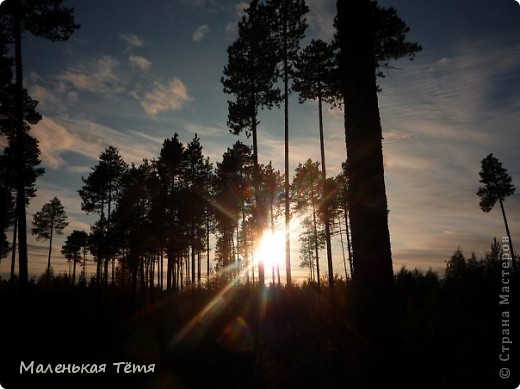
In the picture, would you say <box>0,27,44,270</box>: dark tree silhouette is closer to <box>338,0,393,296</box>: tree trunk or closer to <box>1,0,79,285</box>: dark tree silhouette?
<box>1,0,79,285</box>: dark tree silhouette

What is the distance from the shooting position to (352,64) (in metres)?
2.87

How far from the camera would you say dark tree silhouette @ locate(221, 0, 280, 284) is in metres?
19.9

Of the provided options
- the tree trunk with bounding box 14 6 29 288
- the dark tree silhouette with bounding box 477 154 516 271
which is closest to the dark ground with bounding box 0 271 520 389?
the tree trunk with bounding box 14 6 29 288

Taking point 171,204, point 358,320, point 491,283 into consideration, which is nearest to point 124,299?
point 171,204

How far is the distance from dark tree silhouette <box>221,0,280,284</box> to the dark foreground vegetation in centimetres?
753

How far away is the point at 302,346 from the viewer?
9.51m

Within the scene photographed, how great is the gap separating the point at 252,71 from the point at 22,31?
12.6m

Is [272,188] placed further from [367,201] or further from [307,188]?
[367,201]

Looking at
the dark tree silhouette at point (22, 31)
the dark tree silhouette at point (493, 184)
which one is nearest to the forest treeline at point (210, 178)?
the dark tree silhouette at point (22, 31)

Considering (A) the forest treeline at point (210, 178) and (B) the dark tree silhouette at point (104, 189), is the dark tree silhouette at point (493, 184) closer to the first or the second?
(A) the forest treeline at point (210, 178)

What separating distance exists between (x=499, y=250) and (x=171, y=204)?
26104 millimetres

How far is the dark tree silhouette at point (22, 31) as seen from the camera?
43.7ft

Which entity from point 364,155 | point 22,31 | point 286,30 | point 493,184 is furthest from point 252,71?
point 493,184

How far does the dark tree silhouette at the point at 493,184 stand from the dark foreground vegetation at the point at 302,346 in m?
31.2
